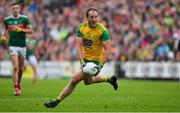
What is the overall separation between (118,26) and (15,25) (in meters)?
14.3

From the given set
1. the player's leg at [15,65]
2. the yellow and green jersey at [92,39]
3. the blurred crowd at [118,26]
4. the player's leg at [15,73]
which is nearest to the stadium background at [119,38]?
the blurred crowd at [118,26]

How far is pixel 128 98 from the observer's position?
2061 cm

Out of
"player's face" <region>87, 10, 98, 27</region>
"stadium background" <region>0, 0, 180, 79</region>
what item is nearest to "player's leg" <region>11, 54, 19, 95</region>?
"player's face" <region>87, 10, 98, 27</region>

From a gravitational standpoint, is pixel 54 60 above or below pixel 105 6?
below

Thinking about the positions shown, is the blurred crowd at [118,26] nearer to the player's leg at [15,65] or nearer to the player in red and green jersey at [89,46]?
the player's leg at [15,65]

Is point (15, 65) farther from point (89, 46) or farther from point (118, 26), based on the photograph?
point (118, 26)

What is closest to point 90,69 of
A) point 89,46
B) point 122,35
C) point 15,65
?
point 89,46

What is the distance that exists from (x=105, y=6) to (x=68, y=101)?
63.7 feet

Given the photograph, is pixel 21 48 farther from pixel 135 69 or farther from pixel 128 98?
pixel 135 69

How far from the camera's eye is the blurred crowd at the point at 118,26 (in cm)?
3506

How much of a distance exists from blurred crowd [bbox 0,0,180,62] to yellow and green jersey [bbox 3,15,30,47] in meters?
11.0

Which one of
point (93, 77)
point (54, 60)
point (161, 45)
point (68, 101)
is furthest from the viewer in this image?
point (54, 60)

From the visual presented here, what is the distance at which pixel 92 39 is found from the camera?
16.8 metres

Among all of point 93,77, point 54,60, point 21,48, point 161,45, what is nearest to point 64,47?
point 54,60
